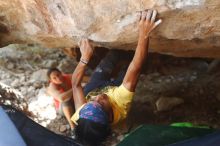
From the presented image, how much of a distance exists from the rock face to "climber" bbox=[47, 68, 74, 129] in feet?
1.17

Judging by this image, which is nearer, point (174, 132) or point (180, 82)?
point (174, 132)

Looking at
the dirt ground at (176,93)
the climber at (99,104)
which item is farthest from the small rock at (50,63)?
the climber at (99,104)

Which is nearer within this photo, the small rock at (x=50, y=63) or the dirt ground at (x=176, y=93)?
the dirt ground at (x=176, y=93)

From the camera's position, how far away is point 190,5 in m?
2.05

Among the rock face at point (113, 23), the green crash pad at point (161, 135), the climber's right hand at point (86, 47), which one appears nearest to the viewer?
the rock face at point (113, 23)

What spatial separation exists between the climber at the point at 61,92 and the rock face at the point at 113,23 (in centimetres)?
36

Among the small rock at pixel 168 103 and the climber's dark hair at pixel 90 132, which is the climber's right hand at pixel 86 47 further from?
the small rock at pixel 168 103

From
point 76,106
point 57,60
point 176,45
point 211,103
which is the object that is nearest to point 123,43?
point 176,45

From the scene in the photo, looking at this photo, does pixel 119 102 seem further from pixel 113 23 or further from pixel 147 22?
pixel 147 22

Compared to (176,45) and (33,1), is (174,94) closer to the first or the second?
(176,45)

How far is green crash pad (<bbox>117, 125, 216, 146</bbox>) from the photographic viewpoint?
2.45 metres

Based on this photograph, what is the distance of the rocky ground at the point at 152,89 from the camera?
2.95m

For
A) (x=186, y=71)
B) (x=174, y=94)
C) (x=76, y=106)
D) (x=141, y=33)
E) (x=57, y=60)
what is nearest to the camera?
(x=141, y=33)

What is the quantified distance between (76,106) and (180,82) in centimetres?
83
